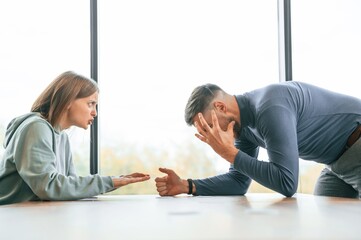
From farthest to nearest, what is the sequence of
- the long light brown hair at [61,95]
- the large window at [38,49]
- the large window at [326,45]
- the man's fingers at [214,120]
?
the large window at [38,49] → the large window at [326,45] → the long light brown hair at [61,95] → the man's fingers at [214,120]

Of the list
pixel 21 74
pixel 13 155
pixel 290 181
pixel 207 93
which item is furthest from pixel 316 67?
pixel 13 155

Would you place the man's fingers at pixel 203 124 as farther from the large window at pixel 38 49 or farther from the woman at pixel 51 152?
the large window at pixel 38 49

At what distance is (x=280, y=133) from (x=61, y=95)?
87 centimetres

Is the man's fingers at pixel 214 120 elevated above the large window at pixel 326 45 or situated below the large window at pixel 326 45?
below

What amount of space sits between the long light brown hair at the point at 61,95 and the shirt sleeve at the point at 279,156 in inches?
29.3

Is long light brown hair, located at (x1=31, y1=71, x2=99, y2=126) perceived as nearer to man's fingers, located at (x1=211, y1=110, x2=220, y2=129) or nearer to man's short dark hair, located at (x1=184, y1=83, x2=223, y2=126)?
man's short dark hair, located at (x1=184, y1=83, x2=223, y2=126)

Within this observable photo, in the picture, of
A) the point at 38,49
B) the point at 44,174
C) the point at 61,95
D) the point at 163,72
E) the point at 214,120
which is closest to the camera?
the point at 44,174

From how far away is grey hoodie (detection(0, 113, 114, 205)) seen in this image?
1.26m

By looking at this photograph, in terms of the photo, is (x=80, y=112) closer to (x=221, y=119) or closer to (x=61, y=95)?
(x=61, y=95)

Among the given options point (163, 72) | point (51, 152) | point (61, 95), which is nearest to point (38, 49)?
point (163, 72)

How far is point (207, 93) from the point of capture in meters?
1.54

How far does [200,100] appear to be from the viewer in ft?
5.02

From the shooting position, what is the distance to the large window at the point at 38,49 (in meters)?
2.56

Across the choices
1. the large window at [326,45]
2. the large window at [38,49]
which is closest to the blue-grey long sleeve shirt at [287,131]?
the large window at [326,45]
